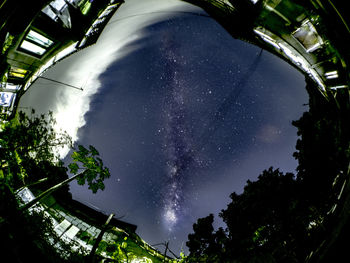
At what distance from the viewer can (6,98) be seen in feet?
46.0

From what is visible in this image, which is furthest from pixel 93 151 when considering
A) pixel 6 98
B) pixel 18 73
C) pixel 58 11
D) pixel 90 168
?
pixel 6 98

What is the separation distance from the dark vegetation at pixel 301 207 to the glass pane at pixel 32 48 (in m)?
16.0

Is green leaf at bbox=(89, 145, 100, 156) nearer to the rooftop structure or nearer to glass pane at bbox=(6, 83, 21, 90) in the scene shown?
glass pane at bbox=(6, 83, 21, 90)

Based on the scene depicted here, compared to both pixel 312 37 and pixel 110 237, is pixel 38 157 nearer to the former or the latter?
pixel 110 237

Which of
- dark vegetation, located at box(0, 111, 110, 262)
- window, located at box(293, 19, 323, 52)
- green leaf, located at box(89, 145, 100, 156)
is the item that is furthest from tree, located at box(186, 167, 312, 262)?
window, located at box(293, 19, 323, 52)

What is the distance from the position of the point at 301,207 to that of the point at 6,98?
2407 centimetres

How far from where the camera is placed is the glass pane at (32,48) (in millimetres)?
10716

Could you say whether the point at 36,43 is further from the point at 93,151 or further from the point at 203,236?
the point at 203,236

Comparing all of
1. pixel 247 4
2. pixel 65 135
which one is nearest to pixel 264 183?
pixel 247 4

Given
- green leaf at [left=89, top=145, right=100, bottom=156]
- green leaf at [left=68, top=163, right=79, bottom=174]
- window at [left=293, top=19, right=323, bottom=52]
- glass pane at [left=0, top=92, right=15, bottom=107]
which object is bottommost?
green leaf at [left=68, top=163, right=79, bottom=174]

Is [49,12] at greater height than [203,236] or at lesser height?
greater

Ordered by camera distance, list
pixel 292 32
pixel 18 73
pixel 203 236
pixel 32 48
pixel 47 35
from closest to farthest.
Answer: pixel 292 32
pixel 47 35
pixel 32 48
pixel 18 73
pixel 203 236

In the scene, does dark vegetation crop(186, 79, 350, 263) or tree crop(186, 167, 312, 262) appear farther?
tree crop(186, 167, 312, 262)

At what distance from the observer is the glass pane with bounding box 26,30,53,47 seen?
10.5 metres
